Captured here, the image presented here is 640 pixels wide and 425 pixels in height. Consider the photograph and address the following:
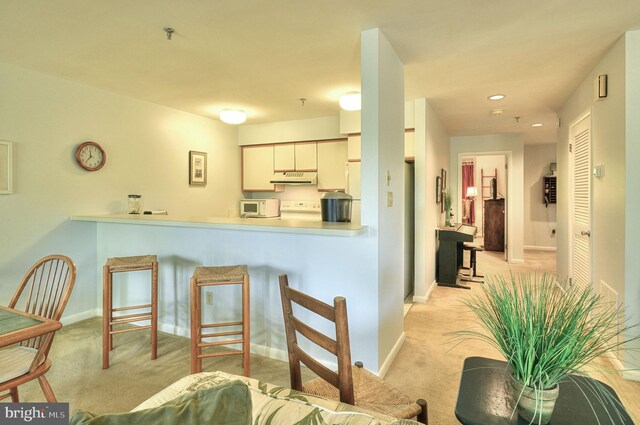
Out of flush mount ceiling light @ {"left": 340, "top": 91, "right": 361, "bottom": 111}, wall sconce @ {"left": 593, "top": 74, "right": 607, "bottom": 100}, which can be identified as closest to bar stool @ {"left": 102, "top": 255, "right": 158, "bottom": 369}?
flush mount ceiling light @ {"left": 340, "top": 91, "right": 361, "bottom": 111}

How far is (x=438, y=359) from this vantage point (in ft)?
8.89

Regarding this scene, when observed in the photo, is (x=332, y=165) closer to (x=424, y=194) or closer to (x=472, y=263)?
(x=424, y=194)

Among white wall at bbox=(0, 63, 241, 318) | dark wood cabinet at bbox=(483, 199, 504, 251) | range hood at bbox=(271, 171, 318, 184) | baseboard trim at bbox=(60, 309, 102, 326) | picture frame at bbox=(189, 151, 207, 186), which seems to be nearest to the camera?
white wall at bbox=(0, 63, 241, 318)

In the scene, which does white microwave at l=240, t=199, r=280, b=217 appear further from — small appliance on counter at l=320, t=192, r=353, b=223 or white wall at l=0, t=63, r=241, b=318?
small appliance on counter at l=320, t=192, r=353, b=223

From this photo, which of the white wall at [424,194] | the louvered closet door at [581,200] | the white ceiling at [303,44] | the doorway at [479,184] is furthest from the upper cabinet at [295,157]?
the doorway at [479,184]

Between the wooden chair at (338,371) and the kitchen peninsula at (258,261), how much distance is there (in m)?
0.83

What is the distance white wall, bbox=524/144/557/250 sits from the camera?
7699 millimetres

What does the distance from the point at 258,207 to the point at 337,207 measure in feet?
9.59

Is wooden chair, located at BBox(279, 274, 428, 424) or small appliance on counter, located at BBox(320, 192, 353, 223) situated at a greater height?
small appliance on counter, located at BBox(320, 192, 353, 223)

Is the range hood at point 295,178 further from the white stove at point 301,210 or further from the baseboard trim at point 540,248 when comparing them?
the baseboard trim at point 540,248

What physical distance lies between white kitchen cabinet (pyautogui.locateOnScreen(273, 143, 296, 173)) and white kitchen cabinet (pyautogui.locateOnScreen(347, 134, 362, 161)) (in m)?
1.04

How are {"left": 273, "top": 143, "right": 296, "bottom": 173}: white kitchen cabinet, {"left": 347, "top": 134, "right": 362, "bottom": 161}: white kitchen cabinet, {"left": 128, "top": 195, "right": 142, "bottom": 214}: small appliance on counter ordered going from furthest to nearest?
{"left": 273, "top": 143, "right": 296, "bottom": 173}: white kitchen cabinet, {"left": 347, "top": 134, "right": 362, "bottom": 161}: white kitchen cabinet, {"left": 128, "top": 195, "right": 142, "bottom": 214}: small appliance on counter

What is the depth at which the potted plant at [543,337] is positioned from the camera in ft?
2.89

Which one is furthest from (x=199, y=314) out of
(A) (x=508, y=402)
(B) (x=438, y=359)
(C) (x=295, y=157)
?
(C) (x=295, y=157)
